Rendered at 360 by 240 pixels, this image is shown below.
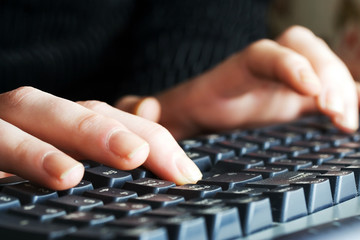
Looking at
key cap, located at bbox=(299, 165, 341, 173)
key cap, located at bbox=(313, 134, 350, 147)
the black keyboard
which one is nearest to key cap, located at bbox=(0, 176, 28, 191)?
the black keyboard

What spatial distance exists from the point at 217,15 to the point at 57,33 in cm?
35

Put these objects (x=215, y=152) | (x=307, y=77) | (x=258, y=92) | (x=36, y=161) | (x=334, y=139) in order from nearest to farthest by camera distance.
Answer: (x=36, y=161)
(x=215, y=152)
(x=334, y=139)
(x=307, y=77)
(x=258, y=92)

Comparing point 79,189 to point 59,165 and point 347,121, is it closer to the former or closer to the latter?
point 59,165

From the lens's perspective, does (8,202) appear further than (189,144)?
No

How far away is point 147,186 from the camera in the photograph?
37cm

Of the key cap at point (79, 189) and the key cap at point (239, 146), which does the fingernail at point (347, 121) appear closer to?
the key cap at point (239, 146)

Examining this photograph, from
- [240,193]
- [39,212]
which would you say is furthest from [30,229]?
[240,193]

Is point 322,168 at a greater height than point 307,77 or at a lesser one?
lesser

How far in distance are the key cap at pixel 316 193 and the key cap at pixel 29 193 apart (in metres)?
0.16

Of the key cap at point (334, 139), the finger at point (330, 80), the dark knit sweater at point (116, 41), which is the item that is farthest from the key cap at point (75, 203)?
the dark knit sweater at point (116, 41)

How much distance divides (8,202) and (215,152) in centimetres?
21

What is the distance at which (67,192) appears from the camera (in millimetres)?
358

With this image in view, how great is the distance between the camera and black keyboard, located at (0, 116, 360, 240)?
28cm

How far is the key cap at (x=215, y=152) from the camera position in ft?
1.59
